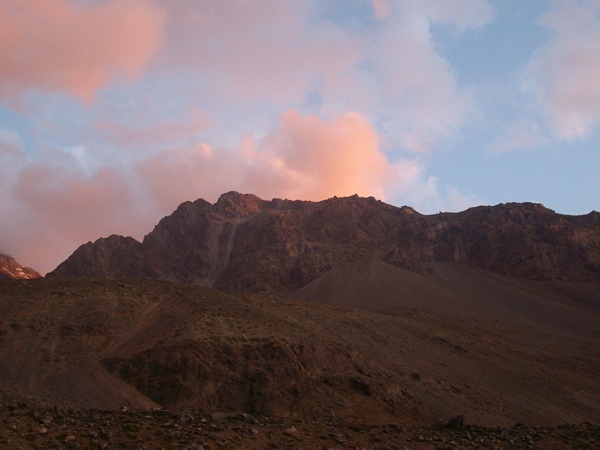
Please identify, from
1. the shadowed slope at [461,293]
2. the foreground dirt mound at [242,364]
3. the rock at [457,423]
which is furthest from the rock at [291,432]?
the shadowed slope at [461,293]

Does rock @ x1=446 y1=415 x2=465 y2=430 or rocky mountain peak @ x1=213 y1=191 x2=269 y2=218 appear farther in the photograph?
rocky mountain peak @ x1=213 y1=191 x2=269 y2=218

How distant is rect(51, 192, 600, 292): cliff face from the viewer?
115m

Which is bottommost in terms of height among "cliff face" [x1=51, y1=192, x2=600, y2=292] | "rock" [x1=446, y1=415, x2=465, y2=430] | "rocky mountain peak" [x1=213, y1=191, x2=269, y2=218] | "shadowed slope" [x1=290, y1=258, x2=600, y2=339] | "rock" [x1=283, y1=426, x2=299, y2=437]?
"rock" [x1=446, y1=415, x2=465, y2=430]

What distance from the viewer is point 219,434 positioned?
658 inches

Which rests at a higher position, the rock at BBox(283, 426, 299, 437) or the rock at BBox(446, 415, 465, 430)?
the rock at BBox(283, 426, 299, 437)

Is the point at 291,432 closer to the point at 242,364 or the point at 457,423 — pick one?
the point at 457,423

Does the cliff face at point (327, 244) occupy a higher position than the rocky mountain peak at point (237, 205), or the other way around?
the rocky mountain peak at point (237, 205)

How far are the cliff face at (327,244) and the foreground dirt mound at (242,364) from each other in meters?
70.5

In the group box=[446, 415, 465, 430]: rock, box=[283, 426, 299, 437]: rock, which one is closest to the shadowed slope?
box=[446, 415, 465, 430]: rock

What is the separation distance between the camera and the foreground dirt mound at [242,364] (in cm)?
2650

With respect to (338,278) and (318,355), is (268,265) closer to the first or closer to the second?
(338,278)

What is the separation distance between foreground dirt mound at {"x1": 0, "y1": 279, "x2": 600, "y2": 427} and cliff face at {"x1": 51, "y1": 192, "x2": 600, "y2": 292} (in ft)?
231

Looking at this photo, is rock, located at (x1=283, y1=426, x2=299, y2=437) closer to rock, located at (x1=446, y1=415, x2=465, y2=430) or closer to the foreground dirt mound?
the foreground dirt mound

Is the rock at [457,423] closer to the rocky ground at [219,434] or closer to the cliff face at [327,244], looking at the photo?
the rocky ground at [219,434]
